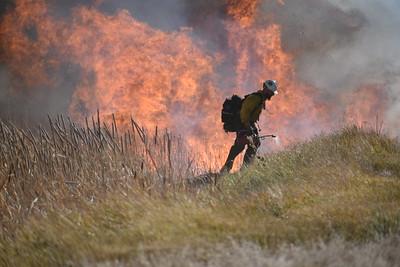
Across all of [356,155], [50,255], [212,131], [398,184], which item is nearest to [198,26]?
[212,131]

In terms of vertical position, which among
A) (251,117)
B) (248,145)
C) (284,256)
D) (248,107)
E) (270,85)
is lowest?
(284,256)

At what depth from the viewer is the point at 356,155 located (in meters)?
7.62

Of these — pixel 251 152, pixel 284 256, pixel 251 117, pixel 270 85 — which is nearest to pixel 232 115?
pixel 251 117

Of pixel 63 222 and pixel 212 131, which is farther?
pixel 212 131

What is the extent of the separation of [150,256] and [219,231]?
678 millimetres

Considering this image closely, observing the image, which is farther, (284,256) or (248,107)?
(248,107)

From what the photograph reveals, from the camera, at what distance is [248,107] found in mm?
9766

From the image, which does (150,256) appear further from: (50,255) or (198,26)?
(198,26)

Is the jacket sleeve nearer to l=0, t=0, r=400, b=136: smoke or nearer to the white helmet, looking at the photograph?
the white helmet

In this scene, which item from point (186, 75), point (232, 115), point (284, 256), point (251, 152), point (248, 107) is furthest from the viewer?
point (186, 75)

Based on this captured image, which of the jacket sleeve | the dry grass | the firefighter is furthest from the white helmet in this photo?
the dry grass

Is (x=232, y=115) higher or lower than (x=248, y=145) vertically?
higher

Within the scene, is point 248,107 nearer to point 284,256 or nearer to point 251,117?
point 251,117

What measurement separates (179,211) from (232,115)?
5.15 metres
